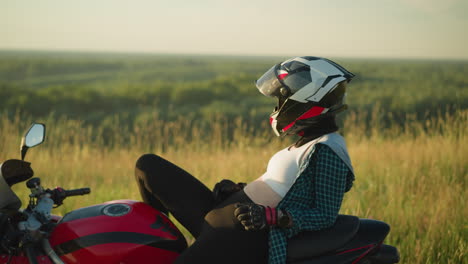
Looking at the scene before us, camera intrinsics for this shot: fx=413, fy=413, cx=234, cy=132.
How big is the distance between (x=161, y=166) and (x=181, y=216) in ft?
1.05

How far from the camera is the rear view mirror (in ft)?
6.20

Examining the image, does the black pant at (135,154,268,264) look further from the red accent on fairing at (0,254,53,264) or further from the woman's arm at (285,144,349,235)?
the red accent on fairing at (0,254,53,264)

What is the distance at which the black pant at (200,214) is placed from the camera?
199 cm

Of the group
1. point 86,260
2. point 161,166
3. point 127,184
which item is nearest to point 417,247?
point 161,166

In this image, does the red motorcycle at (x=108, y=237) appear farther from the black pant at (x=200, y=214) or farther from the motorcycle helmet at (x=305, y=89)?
the motorcycle helmet at (x=305, y=89)

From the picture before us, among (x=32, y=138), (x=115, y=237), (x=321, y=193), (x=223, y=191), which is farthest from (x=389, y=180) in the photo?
(x=32, y=138)

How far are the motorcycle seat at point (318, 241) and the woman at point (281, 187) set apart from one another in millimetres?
42

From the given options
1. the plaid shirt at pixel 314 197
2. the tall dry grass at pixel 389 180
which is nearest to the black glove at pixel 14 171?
the plaid shirt at pixel 314 197

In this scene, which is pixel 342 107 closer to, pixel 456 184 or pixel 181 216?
pixel 181 216

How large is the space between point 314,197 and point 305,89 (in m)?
0.60

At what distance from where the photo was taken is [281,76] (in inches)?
91.1

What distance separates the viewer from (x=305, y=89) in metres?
2.25

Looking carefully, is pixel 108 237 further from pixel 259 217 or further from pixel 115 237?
pixel 259 217

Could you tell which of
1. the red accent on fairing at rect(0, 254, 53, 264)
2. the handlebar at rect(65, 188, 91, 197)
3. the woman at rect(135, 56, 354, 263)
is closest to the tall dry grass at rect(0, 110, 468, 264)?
the woman at rect(135, 56, 354, 263)
